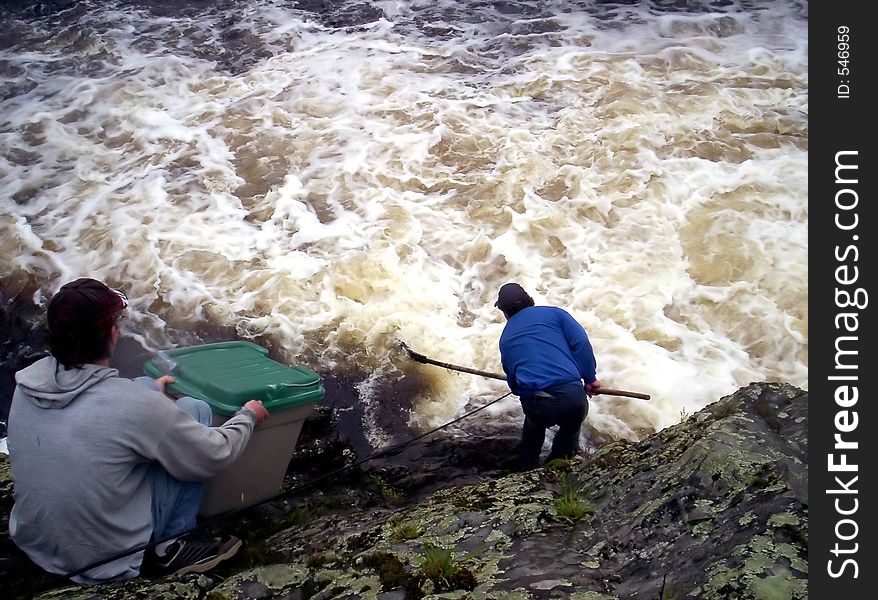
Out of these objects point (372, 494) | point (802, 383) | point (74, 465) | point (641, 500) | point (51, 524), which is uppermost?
point (74, 465)

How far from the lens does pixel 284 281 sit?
24.5ft

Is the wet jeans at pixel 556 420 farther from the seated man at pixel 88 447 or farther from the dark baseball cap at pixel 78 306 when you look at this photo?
the dark baseball cap at pixel 78 306

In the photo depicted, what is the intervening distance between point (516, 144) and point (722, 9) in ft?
19.6

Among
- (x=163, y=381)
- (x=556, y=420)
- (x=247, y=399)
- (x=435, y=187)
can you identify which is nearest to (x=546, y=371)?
(x=556, y=420)

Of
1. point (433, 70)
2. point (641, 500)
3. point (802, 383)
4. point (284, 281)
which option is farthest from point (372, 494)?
point (433, 70)

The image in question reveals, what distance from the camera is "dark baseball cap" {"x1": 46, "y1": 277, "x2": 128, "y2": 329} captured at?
113 inches

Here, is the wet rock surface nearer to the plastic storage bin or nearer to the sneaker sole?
the sneaker sole

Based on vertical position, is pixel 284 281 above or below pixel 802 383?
above

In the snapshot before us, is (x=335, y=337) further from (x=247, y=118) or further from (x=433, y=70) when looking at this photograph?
(x=433, y=70)

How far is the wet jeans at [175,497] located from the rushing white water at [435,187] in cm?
230

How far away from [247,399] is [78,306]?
101cm

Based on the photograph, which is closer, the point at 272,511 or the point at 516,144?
the point at 272,511

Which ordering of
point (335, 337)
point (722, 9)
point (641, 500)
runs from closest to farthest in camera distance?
point (641, 500) → point (335, 337) → point (722, 9)

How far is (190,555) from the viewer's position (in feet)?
10.8
